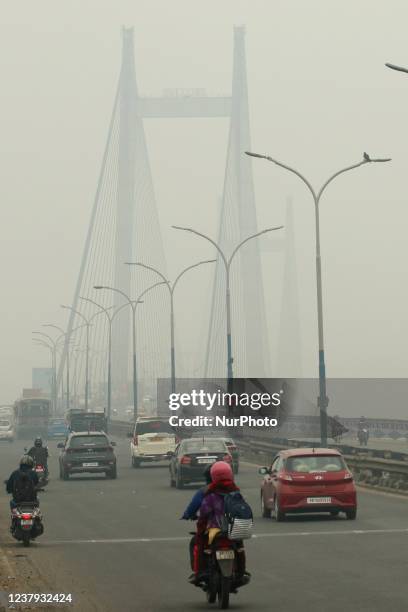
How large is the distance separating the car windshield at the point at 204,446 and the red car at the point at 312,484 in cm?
1045

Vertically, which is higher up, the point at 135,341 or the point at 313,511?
the point at 135,341

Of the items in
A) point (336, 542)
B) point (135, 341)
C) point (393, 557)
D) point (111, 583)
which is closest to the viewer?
point (111, 583)

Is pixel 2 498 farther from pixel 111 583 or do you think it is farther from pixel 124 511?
pixel 111 583

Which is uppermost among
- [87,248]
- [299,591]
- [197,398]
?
[87,248]

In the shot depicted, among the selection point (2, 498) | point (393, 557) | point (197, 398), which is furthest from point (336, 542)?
point (197, 398)

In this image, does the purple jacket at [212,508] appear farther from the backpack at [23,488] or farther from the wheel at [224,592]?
the backpack at [23,488]

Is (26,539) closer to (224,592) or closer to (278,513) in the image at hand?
(278,513)

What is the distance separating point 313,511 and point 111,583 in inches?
387

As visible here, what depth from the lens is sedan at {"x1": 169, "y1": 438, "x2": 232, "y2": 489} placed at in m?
34.9

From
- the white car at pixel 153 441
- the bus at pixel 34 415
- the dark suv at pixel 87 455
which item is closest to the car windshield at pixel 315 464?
the dark suv at pixel 87 455

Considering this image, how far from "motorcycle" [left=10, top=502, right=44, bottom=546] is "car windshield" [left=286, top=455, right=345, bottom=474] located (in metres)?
5.38

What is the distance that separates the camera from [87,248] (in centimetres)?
8700

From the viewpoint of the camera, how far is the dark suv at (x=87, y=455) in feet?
136

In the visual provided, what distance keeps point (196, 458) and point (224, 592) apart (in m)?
22.1
